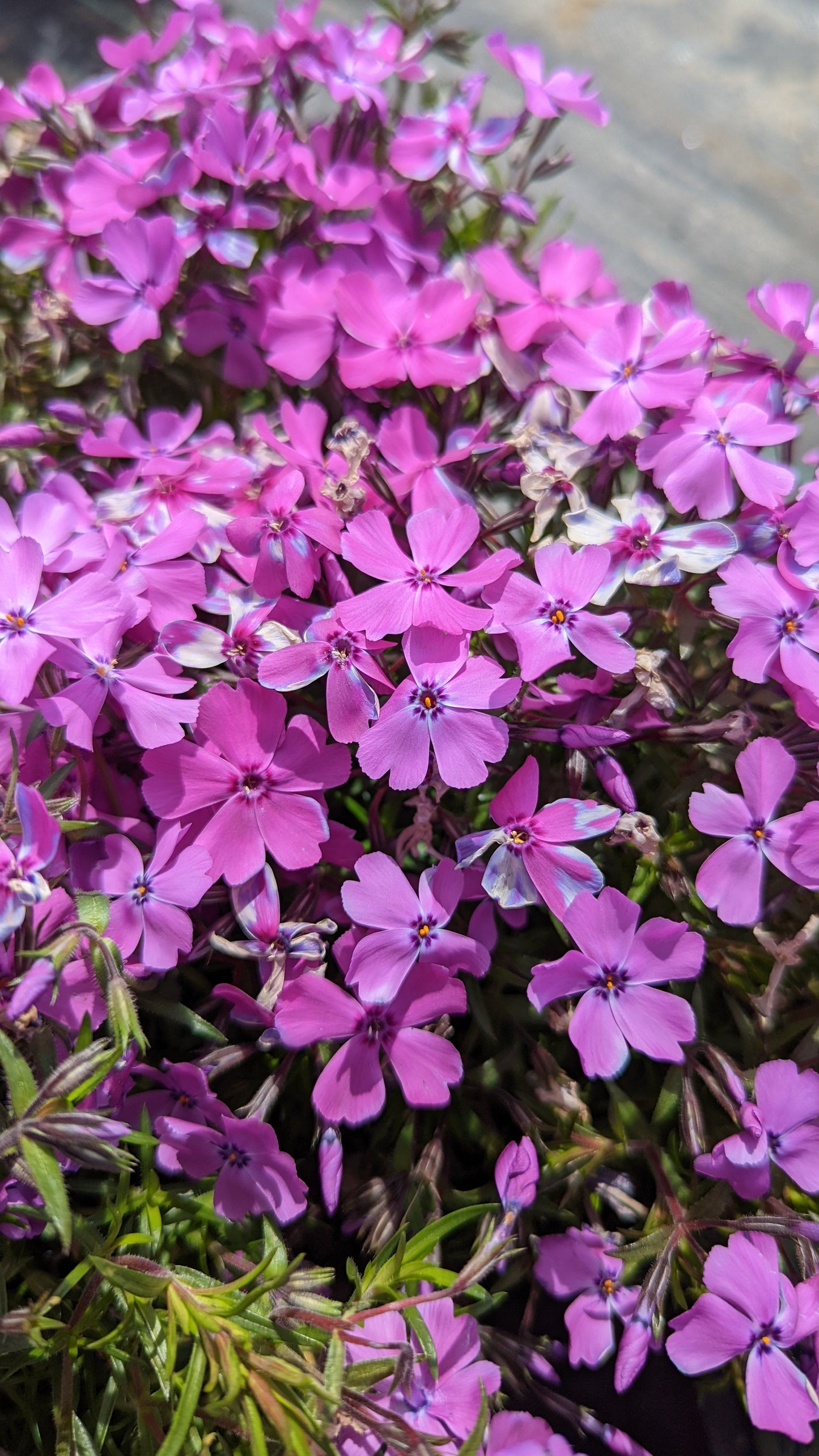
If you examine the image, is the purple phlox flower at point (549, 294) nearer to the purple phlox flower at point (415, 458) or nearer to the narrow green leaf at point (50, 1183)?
the purple phlox flower at point (415, 458)

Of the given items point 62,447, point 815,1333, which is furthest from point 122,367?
point 815,1333

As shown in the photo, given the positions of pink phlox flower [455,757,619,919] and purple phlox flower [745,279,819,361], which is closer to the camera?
pink phlox flower [455,757,619,919]

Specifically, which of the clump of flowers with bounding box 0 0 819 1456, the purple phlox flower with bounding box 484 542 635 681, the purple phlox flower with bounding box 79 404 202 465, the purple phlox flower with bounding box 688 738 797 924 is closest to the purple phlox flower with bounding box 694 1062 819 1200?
the clump of flowers with bounding box 0 0 819 1456

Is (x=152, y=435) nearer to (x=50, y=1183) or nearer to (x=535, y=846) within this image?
(x=535, y=846)

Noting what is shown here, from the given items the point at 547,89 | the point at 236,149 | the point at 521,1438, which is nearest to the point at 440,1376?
the point at 521,1438

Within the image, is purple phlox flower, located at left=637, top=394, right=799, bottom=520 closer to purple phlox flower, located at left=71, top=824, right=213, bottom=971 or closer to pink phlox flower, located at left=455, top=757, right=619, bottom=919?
pink phlox flower, located at left=455, top=757, right=619, bottom=919

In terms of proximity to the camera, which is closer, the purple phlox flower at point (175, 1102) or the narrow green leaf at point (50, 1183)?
the narrow green leaf at point (50, 1183)

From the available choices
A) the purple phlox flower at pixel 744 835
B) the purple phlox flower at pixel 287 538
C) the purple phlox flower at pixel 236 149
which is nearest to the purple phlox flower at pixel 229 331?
the purple phlox flower at pixel 236 149
